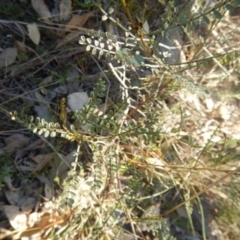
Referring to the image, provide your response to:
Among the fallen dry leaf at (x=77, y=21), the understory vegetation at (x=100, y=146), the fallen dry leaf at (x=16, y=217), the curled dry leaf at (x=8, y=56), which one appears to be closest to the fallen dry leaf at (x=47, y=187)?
the understory vegetation at (x=100, y=146)

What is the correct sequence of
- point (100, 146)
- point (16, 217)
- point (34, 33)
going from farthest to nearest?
point (34, 33) → point (16, 217) → point (100, 146)

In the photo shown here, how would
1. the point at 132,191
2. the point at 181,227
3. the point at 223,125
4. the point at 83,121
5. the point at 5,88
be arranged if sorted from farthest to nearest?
the point at 223,125
the point at 181,227
the point at 5,88
the point at 132,191
the point at 83,121

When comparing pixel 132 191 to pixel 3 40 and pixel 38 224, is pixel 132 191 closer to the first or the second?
pixel 38 224

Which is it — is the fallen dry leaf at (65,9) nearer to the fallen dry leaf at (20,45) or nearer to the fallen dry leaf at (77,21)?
the fallen dry leaf at (77,21)

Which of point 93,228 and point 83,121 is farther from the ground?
point 83,121

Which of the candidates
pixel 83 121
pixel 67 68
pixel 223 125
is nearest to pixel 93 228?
pixel 83 121

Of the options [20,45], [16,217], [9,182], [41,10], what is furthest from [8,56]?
[16,217]

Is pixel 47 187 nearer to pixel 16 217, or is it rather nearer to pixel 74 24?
pixel 16 217
